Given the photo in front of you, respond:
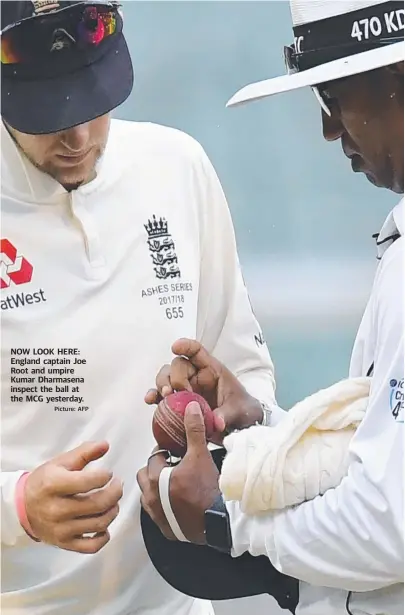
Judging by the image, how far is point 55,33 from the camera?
1109mm

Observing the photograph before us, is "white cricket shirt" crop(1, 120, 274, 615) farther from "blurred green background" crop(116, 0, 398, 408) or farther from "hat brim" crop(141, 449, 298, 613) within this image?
"blurred green background" crop(116, 0, 398, 408)

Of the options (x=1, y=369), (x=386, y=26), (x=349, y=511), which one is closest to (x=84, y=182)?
(x=1, y=369)

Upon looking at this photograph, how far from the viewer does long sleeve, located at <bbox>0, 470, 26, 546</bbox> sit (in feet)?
3.58

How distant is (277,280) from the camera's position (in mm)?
1528

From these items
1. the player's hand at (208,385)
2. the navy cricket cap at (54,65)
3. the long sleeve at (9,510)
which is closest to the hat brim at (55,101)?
the navy cricket cap at (54,65)

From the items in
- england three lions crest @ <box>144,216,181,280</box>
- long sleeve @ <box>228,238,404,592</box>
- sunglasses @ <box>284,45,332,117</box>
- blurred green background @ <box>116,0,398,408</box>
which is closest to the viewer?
long sleeve @ <box>228,238,404,592</box>

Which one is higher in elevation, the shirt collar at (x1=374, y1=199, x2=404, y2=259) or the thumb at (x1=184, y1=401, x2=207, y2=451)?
the shirt collar at (x1=374, y1=199, x2=404, y2=259)

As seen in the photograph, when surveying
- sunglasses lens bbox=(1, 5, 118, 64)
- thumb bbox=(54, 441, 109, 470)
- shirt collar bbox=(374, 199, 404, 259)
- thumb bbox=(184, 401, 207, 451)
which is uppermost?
sunglasses lens bbox=(1, 5, 118, 64)

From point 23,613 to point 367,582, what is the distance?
0.53 m

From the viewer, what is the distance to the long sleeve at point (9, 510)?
109cm

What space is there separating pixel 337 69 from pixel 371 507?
1.29 ft

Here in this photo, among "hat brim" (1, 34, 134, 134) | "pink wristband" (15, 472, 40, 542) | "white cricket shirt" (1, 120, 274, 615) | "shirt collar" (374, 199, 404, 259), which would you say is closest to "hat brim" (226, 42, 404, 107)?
"shirt collar" (374, 199, 404, 259)

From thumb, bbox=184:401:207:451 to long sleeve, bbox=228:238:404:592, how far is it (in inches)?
6.0

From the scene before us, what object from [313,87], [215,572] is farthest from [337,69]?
[215,572]
